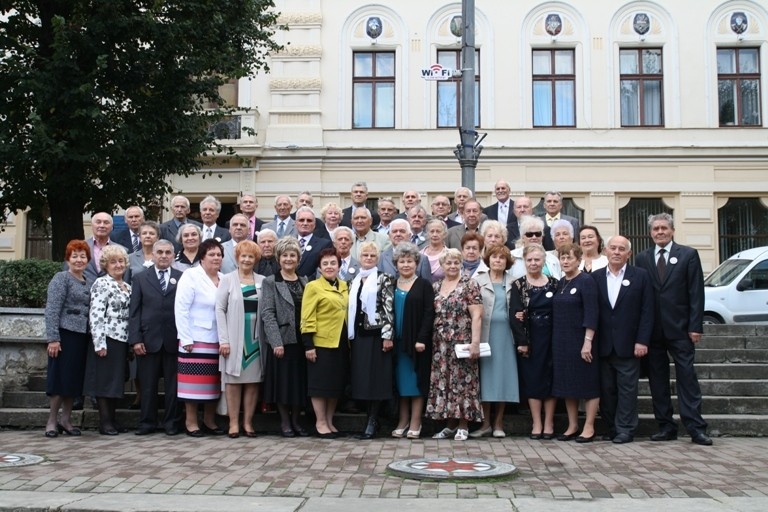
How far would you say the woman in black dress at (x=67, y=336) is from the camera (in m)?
9.80

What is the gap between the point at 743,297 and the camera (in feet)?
61.3

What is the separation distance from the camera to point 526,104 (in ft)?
81.3

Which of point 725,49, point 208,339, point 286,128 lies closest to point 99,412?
point 208,339

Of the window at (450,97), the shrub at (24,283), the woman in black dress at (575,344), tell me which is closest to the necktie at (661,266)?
the woman in black dress at (575,344)

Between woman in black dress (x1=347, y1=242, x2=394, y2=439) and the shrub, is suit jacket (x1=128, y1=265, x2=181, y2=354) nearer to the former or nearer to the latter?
woman in black dress (x1=347, y1=242, x2=394, y2=439)

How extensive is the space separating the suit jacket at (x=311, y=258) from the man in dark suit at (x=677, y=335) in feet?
12.2

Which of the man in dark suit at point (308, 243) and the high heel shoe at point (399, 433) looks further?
the man in dark suit at point (308, 243)

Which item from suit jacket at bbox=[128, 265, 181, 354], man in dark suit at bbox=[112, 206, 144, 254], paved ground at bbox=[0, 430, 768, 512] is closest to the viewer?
paved ground at bbox=[0, 430, 768, 512]

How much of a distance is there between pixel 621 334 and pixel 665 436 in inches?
44.8

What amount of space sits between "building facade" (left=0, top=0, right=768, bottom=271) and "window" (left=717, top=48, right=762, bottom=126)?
0.03 meters

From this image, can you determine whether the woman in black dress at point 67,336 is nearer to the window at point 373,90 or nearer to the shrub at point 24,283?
the shrub at point 24,283

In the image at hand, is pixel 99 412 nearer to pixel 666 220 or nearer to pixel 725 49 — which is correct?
pixel 666 220

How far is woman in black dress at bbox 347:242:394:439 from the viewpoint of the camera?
9500 millimetres

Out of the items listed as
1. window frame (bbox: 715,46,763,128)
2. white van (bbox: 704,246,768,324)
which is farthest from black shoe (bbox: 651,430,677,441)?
window frame (bbox: 715,46,763,128)
